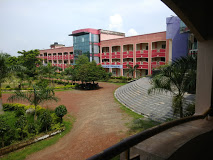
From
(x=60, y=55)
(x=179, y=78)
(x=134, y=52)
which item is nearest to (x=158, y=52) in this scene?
(x=134, y=52)

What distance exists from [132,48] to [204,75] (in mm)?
29793

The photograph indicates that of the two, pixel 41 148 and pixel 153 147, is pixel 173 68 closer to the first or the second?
pixel 153 147

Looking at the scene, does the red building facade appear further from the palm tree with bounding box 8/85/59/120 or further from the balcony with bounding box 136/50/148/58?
the palm tree with bounding box 8/85/59/120

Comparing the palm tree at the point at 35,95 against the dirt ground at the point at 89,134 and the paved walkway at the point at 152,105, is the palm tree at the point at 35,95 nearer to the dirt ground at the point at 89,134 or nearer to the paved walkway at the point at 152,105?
the dirt ground at the point at 89,134

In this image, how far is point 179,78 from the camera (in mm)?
7453

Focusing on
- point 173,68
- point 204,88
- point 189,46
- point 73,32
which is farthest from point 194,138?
point 73,32

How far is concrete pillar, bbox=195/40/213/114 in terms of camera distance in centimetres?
483

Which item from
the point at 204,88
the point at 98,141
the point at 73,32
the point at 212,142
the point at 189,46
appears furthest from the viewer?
the point at 73,32

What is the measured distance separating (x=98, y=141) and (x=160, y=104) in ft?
21.7

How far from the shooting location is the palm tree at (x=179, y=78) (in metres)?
7.05

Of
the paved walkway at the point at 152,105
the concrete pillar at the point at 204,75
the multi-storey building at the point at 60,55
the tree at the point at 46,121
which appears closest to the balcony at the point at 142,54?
the paved walkway at the point at 152,105

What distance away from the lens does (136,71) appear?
3098 centimetres

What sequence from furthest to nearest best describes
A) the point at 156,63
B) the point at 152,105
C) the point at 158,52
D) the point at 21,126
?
the point at 156,63 → the point at 158,52 → the point at 152,105 → the point at 21,126

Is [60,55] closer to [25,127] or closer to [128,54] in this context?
[128,54]
